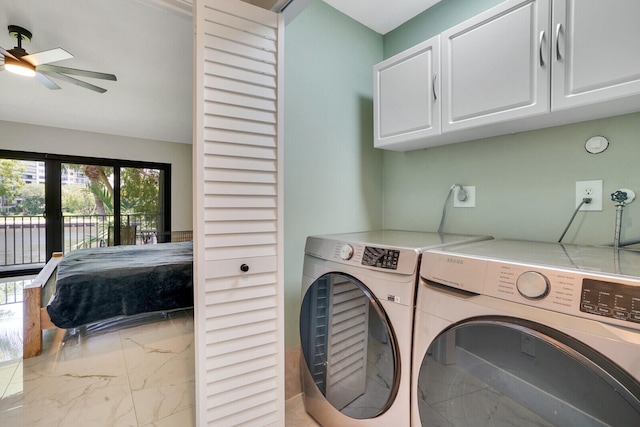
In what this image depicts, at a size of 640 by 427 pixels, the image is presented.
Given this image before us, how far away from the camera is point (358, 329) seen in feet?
3.92

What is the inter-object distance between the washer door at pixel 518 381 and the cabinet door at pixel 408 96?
3.28 ft

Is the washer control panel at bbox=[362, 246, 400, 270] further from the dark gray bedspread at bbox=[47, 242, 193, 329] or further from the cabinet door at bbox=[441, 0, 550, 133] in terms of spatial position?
the dark gray bedspread at bbox=[47, 242, 193, 329]

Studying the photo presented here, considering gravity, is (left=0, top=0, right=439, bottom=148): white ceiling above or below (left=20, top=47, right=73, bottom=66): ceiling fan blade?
above

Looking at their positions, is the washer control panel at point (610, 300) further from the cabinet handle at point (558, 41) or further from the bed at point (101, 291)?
the bed at point (101, 291)

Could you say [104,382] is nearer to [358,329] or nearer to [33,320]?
[33,320]

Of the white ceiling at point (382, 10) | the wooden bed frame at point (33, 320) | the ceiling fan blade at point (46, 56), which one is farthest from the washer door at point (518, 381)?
the ceiling fan blade at point (46, 56)

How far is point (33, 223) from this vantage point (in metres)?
4.58

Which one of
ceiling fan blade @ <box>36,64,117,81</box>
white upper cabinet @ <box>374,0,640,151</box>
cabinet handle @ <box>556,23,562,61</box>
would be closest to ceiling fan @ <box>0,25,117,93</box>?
ceiling fan blade @ <box>36,64,117,81</box>

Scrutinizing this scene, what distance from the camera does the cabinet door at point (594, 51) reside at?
3.04ft

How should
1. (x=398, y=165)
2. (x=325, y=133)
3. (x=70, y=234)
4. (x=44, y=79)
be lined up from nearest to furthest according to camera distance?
1. (x=325, y=133)
2. (x=398, y=165)
3. (x=44, y=79)
4. (x=70, y=234)

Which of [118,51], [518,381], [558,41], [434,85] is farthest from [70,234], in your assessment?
[558,41]

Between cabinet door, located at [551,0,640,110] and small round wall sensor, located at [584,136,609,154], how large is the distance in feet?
0.98

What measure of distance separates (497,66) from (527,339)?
1094 mm

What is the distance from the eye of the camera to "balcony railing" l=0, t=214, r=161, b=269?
14.7 feet
